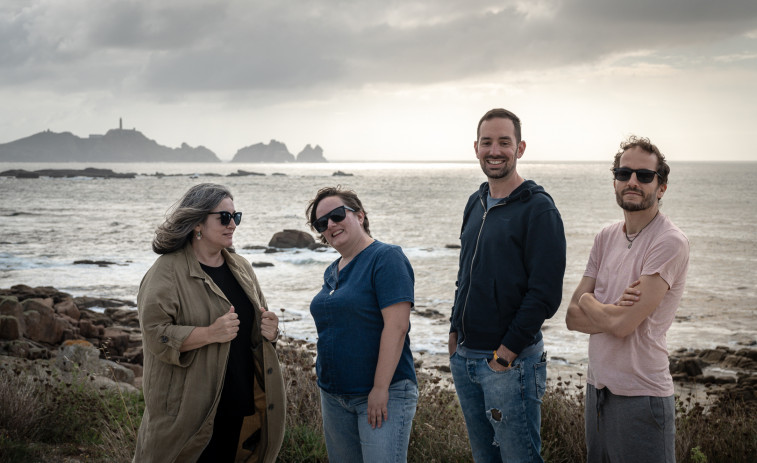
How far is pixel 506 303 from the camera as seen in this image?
11.4 feet

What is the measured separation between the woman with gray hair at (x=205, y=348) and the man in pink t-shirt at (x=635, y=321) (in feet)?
6.29

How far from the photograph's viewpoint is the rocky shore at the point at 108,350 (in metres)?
8.88

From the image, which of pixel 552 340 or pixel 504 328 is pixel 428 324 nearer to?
pixel 552 340

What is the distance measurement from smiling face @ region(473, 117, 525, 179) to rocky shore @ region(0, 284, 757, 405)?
626 cm

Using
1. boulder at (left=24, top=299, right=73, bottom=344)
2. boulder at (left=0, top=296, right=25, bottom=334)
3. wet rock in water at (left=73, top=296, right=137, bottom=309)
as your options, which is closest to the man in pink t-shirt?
boulder at (left=0, top=296, right=25, bottom=334)

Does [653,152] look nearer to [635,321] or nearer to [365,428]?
[635,321]

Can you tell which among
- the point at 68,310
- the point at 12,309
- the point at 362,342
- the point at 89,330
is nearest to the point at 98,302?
the point at 68,310

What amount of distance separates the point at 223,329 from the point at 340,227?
0.88 m

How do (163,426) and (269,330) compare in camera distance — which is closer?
(163,426)

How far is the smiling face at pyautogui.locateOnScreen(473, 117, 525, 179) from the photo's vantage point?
3639mm

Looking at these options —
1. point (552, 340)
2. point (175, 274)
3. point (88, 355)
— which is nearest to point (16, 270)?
point (88, 355)

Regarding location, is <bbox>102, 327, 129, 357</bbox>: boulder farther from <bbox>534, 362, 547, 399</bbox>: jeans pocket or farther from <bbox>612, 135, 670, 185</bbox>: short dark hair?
<bbox>612, 135, 670, 185</bbox>: short dark hair

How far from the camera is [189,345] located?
3283 mm

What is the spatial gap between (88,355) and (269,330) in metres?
6.12
